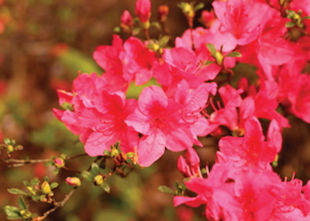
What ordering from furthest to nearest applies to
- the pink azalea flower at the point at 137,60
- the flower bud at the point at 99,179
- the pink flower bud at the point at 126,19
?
the pink flower bud at the point at 126,19 → the pink azalea flower at the point at 137,60 → the flower bud at the point at 99,179

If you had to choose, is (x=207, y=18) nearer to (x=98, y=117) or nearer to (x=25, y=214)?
(x=98, y=117)

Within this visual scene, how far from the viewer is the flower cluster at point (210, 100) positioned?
1.01m

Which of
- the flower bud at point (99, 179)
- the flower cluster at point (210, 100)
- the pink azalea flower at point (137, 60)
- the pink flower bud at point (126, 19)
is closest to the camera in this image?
the flower cluster at point (210, 100)

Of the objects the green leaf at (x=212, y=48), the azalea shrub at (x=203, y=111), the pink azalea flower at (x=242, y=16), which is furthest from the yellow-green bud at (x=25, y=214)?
the pink azalea flower at (x=242, y=16)

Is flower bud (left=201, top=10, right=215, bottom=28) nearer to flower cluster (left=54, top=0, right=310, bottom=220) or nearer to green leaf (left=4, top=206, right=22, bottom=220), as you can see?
flower cluster (left=54, top=0, right=310, bottom=220)

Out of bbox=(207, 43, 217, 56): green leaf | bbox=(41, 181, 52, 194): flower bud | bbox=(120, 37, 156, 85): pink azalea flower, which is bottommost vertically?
bbox=(41, 181, 52, 194): flower bud

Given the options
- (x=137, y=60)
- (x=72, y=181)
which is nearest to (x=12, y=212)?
(x=72, y=181)

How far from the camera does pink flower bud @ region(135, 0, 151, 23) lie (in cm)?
133

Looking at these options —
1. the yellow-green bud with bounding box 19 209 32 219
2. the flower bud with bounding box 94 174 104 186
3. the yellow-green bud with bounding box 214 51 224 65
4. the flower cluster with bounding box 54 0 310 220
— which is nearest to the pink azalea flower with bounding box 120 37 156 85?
the flower cluster with bounding box 54 0 310 220

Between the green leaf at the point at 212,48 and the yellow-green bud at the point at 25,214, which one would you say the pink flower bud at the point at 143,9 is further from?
the yellow-green bud at the point at 25,214

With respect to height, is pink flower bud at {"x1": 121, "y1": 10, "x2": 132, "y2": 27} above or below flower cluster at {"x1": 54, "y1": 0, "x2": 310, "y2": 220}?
above

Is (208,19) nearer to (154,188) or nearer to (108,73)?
(108,73)

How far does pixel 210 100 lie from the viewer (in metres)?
1.21

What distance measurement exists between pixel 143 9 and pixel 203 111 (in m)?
0.43
